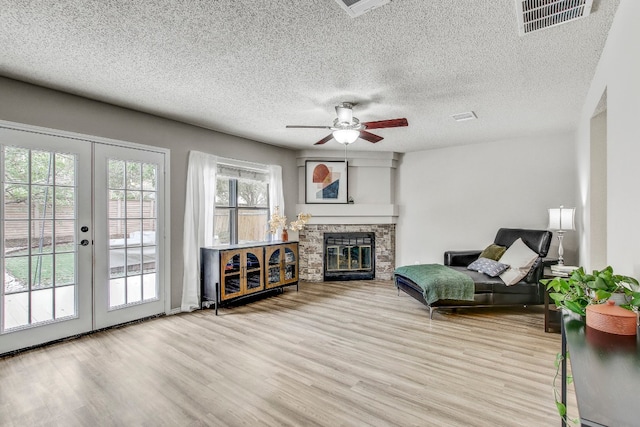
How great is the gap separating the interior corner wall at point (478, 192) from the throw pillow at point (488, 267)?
3.64 ft

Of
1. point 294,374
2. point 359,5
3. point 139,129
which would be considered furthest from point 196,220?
point 359,5

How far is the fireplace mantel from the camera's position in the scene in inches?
240

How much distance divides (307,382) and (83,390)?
1.57m

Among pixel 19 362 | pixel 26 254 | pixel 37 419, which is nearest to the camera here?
pixel 37 419

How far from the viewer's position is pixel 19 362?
9.07 ft

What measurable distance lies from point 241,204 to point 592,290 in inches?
178

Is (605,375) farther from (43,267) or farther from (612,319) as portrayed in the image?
(43,267)

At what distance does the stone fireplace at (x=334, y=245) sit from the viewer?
6105 mm

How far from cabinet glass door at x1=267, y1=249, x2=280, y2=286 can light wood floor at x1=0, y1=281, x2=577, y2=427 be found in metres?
0.98

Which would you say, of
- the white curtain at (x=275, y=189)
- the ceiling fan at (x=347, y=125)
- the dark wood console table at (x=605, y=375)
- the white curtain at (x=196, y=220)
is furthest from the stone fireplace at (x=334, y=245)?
the dark wood console table at (x=605, y=375)

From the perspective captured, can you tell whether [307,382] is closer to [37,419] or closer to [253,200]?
[37,419]

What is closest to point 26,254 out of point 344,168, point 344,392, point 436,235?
point 344,392

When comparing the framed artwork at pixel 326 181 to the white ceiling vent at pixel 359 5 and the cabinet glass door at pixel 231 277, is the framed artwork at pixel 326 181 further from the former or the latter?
the white ceiling vent at pixel 359 5

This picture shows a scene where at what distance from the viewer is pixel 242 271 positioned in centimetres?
448
